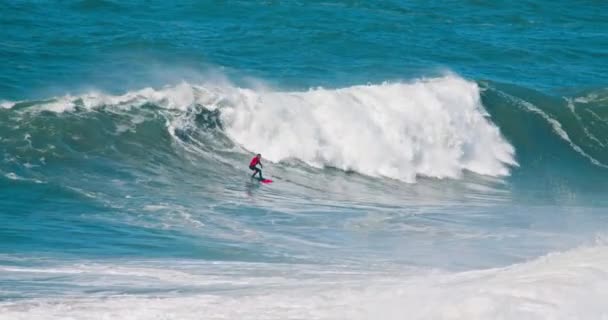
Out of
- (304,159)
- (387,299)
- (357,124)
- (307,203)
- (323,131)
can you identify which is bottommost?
(387,299)

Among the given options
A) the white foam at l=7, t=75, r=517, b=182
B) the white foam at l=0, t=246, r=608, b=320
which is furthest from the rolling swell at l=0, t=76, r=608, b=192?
the white foam at l=0, t=246, r=608, b=320

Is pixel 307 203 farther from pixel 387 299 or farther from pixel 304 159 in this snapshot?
pixel 387 299

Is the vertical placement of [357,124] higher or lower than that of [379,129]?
higher

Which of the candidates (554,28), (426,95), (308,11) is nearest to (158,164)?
(426,95)

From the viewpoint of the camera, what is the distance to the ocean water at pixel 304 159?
37.3ft

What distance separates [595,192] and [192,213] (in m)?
9.34

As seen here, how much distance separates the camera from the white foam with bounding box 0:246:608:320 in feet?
31.9

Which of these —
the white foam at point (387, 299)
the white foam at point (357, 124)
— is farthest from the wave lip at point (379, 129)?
the white foam at point (387, 299)

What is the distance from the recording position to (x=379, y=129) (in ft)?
80.7

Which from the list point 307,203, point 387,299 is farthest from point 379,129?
point 387,299

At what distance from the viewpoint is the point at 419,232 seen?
1673 centimetres

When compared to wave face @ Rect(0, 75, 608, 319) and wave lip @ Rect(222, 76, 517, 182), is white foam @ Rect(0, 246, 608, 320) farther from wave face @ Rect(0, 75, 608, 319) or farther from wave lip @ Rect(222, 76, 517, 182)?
wave lip @ Rect(222, 76, 517, 182)

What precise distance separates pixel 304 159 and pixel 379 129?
2.33 meters

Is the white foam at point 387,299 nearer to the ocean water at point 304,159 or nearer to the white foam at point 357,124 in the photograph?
the ocean water at point 304,159
